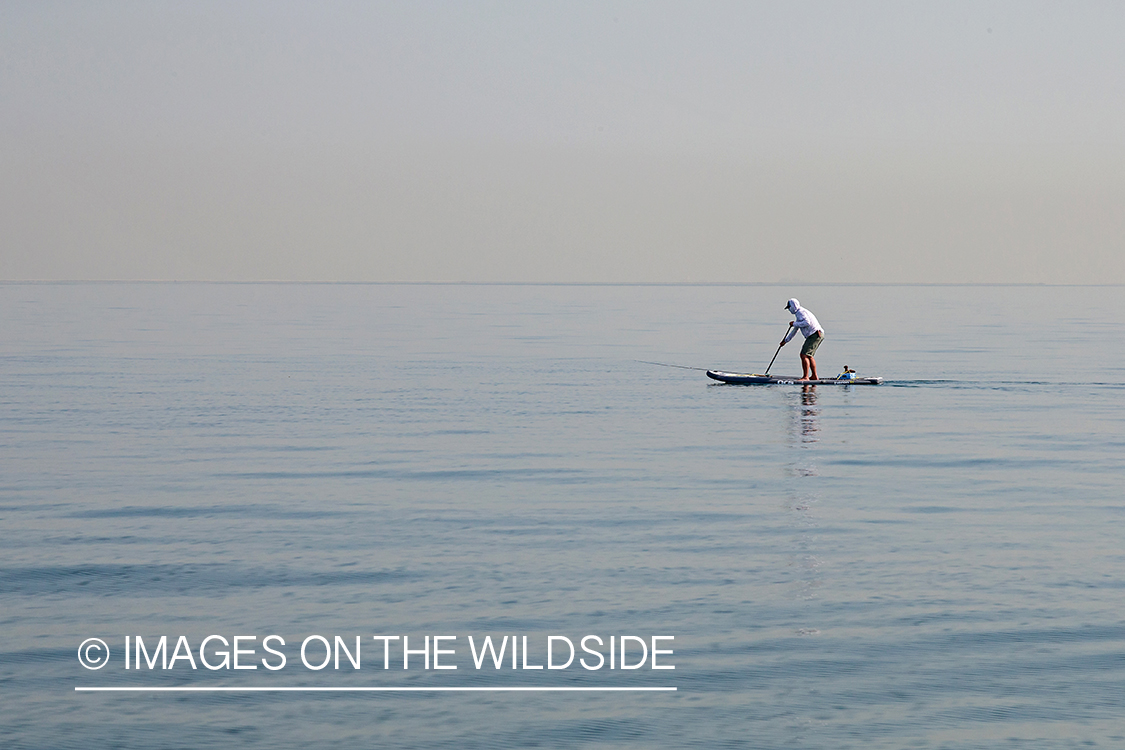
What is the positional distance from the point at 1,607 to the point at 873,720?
25.8ft

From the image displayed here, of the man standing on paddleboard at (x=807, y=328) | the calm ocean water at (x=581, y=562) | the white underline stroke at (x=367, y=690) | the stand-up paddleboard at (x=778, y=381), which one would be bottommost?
the white underline stroke at (x=367, y=690)

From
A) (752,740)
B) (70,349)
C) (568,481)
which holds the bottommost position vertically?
(752,740)

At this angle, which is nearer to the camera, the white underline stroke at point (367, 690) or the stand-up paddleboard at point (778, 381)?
the white underline stroke at point (367, 690)

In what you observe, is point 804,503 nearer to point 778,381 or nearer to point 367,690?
point 367,690

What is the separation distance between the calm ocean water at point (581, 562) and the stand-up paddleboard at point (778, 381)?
277cm

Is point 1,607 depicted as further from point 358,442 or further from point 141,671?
point 358,442

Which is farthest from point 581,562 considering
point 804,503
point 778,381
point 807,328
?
point 778,381

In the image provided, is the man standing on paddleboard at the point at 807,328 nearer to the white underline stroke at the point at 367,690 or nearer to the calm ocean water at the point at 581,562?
the calm ocean water at the point at 581,562

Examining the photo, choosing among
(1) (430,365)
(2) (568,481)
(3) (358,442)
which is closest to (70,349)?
(1) (430,365)

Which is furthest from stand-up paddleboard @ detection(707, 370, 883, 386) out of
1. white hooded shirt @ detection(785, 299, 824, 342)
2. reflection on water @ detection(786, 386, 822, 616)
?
reflection on water @ detection(786, 386, 822, 616)

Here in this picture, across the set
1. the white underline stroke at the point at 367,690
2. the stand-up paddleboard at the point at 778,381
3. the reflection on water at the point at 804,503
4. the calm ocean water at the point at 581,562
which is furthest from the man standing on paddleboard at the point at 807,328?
the white underline stroke at the point at 367,690

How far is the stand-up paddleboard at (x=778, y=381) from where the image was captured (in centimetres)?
3653

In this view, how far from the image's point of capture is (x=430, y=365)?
47.0m

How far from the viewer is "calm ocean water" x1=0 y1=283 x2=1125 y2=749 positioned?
964 centimetres
